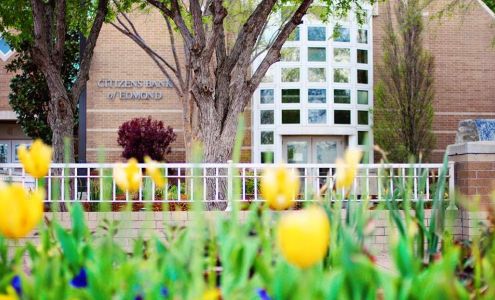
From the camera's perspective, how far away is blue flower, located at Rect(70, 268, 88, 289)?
85.0 inches

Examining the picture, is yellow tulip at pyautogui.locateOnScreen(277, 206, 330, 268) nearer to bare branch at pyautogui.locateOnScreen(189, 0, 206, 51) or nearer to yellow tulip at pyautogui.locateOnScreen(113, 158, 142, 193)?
yellow tulip at pyautogui.locateOnScreen(113, 158, 142, 193)

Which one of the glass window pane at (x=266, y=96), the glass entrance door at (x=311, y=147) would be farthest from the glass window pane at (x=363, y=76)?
the glass window pane at (x=266, y=96)

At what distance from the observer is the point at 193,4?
39.8ft

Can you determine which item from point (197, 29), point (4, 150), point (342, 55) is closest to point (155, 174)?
point (197, 29)

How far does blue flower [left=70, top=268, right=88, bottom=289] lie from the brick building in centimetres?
1930

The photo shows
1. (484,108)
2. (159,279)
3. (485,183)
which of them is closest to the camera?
(159,279)

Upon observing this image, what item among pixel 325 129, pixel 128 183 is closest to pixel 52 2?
pixel 325 129

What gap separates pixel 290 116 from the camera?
21906 mm

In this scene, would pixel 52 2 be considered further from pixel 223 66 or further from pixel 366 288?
pixel 366 288

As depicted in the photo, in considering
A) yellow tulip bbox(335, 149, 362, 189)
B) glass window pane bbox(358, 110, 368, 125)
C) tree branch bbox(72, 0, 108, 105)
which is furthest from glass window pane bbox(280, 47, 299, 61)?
yellow tulip bbox(335, 149, 362, 189)

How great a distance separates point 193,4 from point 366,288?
10704 millimetres

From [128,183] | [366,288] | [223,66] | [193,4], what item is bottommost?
[366,288]

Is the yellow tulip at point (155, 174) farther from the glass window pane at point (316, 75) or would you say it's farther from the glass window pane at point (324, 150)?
the glass window pane at point (324, 150)

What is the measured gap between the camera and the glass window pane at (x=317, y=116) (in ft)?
71.8
